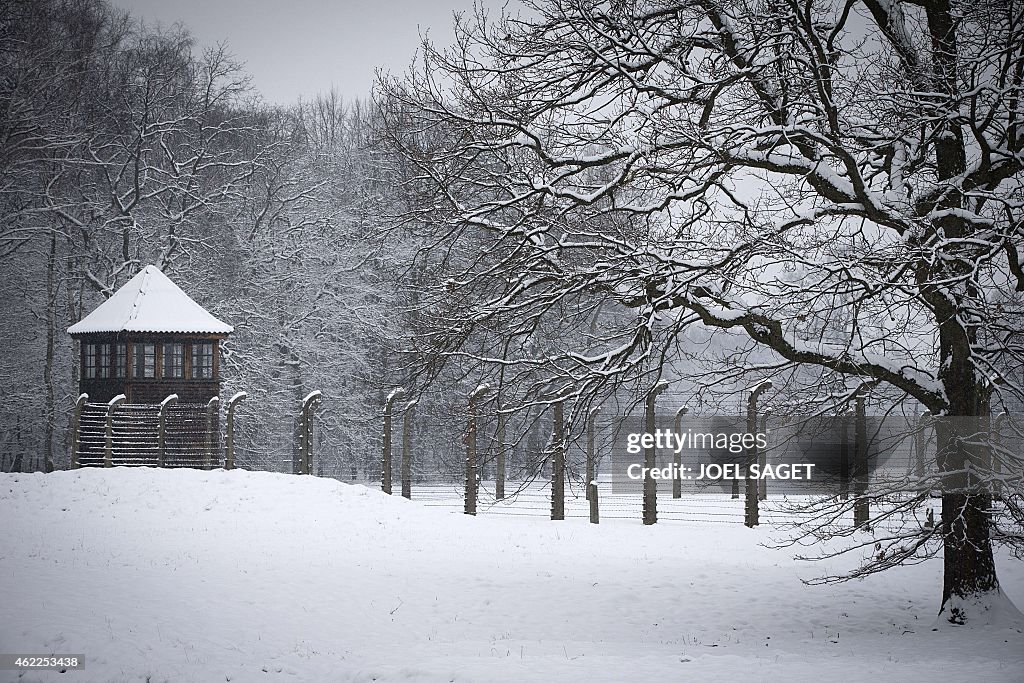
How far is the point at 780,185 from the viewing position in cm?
955

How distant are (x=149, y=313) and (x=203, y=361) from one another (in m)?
1.93

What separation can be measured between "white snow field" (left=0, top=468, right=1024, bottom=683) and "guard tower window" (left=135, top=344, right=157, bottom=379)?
822cm

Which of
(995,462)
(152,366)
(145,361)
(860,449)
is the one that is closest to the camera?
(995,462)

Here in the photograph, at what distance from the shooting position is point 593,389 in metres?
10.1

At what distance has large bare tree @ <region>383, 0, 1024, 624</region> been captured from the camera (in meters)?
8.62

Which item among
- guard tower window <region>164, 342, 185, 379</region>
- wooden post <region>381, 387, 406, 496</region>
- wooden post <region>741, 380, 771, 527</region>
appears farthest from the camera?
guard tower window <region>164, 342, 185, 379</region>

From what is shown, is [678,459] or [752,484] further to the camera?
[678,459]

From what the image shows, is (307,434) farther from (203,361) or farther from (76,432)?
(203,361)

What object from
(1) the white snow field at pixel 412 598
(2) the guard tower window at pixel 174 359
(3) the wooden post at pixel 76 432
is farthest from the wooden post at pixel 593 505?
(2) the guard tower window at pixel 174 359

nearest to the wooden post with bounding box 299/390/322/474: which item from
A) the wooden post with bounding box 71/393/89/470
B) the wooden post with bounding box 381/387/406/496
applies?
the wooden post with bounding box 381/387/406/496

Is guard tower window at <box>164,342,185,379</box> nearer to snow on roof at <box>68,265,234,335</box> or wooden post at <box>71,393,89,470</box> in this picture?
snow on roof at <box>68,265,234,335</box>

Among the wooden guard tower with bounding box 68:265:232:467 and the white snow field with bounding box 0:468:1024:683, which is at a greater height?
the wooden guard tower with bounding box 68:265:232:467

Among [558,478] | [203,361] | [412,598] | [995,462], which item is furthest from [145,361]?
[995,462]

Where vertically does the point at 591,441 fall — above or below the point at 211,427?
below
